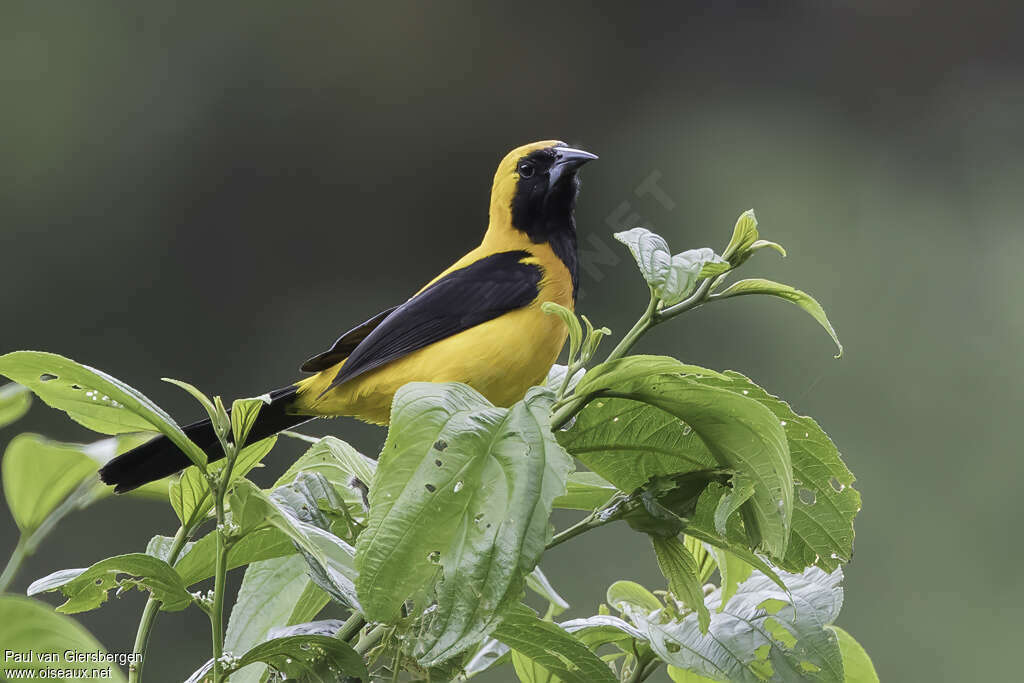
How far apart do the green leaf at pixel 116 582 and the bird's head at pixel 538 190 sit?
1.01m

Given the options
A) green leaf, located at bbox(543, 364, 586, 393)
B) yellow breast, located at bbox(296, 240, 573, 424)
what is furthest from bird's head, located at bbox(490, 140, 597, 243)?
green leaf, located at bbox(543, 364, 586, 393)

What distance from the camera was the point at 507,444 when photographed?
645 millimetres

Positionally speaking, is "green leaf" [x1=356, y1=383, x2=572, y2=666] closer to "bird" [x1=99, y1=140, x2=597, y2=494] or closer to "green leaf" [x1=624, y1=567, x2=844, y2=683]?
"green leaf" [x1=624, y1=567, x2=844, y2=683]

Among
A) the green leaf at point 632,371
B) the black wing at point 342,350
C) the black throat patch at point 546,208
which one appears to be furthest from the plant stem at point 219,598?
the black throat patch at point 546,208

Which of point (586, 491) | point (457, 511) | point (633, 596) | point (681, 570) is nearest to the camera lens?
point (457, 511)

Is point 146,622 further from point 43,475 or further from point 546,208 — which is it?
point 546,208

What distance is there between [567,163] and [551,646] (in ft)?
3.55

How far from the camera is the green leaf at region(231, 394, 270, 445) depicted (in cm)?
70

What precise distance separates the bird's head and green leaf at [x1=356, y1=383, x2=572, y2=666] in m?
1.06

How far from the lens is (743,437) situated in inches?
27.3

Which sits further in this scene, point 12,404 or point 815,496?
point 815,496

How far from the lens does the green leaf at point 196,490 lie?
2.58ft

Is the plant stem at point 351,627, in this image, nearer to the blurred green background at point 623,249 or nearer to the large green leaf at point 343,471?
the large green leaf at point 343,471

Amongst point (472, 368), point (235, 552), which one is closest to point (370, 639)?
point (235, 552)
